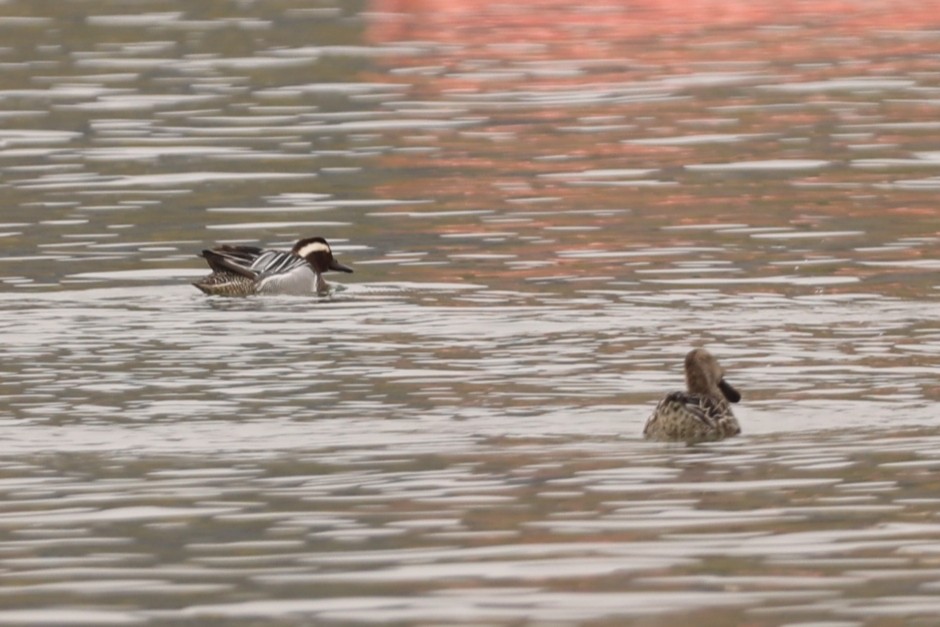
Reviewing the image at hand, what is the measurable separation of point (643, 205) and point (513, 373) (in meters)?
9.23

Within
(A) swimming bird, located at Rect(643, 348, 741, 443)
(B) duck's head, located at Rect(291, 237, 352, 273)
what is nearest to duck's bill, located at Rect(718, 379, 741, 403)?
(A) swimming bird, located at Rect(643, 348, 741, 443)

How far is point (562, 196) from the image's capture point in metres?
26.8

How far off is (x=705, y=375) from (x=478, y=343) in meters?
3.48

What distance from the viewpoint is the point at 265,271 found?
21.6 meters

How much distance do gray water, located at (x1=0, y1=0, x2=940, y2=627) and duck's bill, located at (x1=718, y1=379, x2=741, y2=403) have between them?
0.24m

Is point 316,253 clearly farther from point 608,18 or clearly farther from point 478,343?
point 608,18

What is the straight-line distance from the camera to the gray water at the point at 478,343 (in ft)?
37.8

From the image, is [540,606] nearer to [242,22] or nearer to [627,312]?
[627,312]

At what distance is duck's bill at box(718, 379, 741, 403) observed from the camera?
49.7ft

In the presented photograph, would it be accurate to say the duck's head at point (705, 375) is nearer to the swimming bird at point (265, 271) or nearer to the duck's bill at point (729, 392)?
the duck's bill at point (729, 392)

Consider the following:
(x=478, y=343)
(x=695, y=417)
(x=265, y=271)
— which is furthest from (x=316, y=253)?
(x=695, y=417)

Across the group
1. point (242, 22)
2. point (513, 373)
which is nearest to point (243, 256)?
point (513, 373)

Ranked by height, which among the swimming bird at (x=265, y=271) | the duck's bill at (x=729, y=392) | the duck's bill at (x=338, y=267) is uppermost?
the duck's bill at (x=338, y=267)

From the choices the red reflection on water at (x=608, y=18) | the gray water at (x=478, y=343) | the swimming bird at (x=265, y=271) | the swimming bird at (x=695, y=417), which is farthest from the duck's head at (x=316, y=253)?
the red reflection on water at (x=608, y=18)
